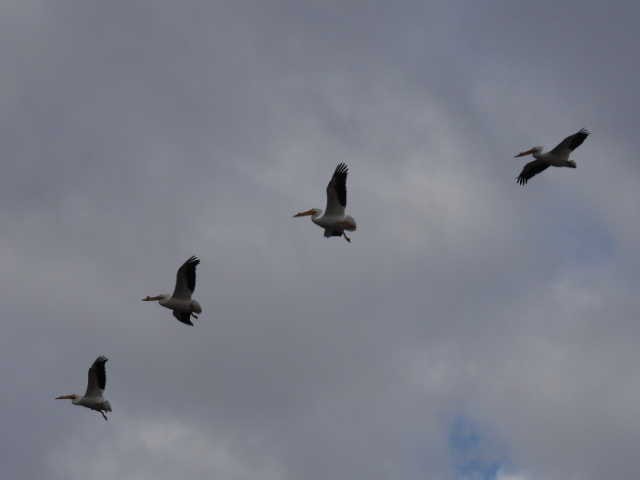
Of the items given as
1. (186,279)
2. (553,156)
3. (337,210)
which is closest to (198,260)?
(186,279)

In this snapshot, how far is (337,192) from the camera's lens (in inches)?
1320

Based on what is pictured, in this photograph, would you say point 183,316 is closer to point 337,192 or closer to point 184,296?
point 184,296

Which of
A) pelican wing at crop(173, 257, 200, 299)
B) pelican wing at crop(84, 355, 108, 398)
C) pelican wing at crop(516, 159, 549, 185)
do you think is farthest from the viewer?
pelican wing at crop(516, 159, 549, 185)

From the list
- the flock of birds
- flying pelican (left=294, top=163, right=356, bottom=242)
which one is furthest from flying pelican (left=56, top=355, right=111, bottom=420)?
flying pelican (left=294, top=163, right=356, bottom=242)

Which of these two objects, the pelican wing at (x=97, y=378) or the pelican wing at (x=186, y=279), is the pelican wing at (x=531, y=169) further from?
the pelican wing at (x=97, y=378)

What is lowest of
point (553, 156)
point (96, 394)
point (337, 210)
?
point (96, 394)

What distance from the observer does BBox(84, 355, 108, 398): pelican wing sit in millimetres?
35281

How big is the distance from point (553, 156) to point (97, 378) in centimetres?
1514

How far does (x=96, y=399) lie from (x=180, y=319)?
422cm

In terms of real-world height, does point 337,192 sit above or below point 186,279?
above

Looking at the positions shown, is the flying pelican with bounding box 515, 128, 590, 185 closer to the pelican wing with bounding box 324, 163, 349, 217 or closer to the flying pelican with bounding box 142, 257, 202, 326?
the pelican wing with bounding box 324, 163, 349, 217

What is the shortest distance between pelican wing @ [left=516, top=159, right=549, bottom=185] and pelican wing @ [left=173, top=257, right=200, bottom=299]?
11878 millimetres

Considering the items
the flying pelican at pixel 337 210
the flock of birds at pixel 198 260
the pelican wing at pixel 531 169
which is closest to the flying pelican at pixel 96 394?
the flock of birds at pixel 198 260

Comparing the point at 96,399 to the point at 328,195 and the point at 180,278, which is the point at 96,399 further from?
the point at 328,195
